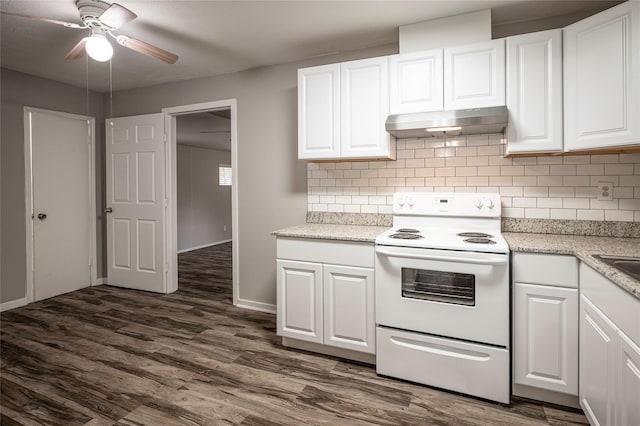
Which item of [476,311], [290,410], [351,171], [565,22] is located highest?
[565,22]

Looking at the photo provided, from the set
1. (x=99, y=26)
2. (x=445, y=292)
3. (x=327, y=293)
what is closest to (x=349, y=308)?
(x=327, y=293)

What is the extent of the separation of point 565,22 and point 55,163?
16.1 feet

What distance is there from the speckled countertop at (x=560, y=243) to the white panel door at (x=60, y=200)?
9.69 ft

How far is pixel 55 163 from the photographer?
3924 mm

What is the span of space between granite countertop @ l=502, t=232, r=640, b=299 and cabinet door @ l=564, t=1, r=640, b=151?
55 centimetres

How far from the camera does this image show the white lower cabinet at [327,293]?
237 centimetres

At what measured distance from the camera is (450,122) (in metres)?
2.22

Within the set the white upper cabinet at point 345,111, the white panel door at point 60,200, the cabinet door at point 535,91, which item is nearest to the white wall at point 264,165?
the white upper cabinet at point 345,111

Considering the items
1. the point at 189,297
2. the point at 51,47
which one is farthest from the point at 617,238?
the point at 51,47

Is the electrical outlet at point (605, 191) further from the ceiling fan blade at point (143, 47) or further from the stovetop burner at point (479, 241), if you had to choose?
the ceiling fan blade at point (143, 47)

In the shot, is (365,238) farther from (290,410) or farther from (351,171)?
(290,410)

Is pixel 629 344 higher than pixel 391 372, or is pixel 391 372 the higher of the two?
pixel 629 344

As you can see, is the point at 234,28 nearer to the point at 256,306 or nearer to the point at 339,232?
the point at 339,232

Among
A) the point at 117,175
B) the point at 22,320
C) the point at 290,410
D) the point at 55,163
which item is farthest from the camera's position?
the point at 117,175
